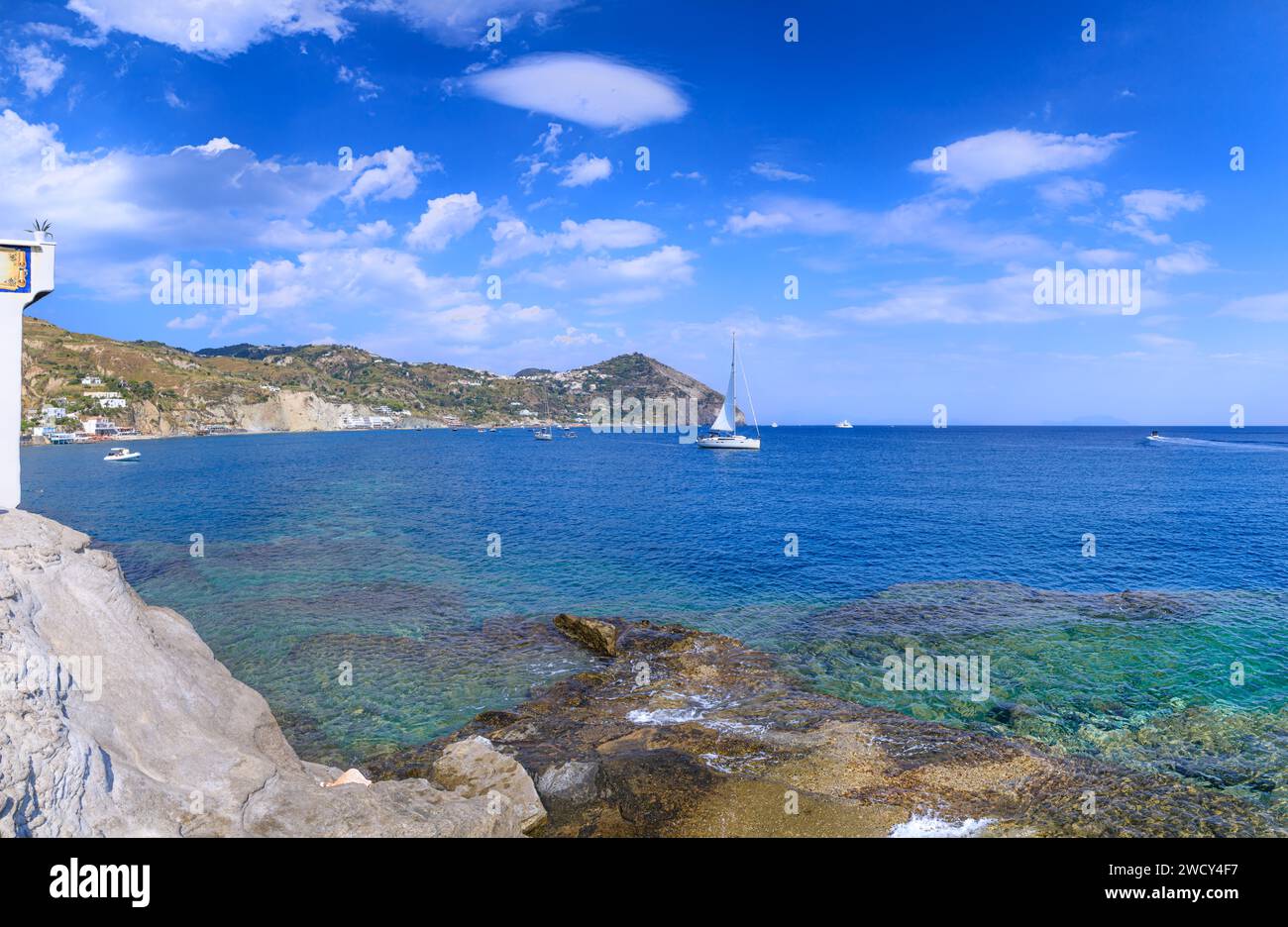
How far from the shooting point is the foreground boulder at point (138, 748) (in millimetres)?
8867

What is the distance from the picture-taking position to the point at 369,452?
132375 mm

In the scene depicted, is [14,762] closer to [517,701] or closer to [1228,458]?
[517,701]

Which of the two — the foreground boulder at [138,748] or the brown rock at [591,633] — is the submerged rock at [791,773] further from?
the brown rock at [591,633]

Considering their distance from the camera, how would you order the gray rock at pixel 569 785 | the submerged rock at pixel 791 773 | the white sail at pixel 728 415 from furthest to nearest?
the white sail at pixel 728 415 → the gray rock at pixel 569 785 → the submerged rock at pixel 791 773

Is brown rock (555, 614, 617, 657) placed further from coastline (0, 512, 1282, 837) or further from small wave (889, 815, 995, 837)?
small wave (889, 815, 995, 837)

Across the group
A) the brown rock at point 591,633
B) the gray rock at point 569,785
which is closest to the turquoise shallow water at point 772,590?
the brown rock at point 591,633

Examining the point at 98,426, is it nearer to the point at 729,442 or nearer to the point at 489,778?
the point at 729,442

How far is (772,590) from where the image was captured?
31453 mm

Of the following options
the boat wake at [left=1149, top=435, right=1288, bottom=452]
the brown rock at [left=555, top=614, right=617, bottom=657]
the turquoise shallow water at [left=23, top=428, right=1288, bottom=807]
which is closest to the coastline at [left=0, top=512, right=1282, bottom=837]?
the turquoise shallow water at [left=23, top=428, right=1288, bottom=807]

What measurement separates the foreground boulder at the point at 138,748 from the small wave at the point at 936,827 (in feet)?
24.1

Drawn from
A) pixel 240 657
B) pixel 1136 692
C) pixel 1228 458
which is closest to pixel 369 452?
pixel 240 657

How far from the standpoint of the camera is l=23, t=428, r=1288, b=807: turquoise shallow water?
18812mm

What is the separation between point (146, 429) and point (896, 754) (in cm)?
19587

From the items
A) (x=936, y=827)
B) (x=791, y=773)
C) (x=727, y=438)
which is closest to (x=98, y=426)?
(x=727, y=438)
